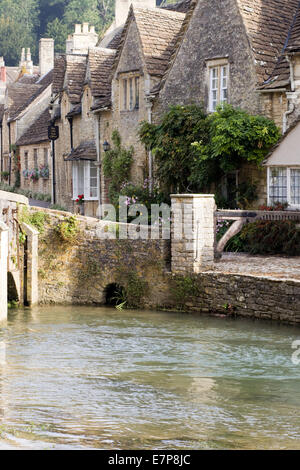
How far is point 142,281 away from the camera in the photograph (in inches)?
705

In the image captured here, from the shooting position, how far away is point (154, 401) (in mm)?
10648

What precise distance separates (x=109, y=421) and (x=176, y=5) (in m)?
23.8

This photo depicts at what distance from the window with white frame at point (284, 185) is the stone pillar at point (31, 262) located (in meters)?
6.48

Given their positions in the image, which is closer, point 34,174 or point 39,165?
point 39,165

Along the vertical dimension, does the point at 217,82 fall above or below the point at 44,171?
above

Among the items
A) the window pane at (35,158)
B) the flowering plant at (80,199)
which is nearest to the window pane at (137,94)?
the flowering plant at (80,199)

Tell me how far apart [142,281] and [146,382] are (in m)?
6.26

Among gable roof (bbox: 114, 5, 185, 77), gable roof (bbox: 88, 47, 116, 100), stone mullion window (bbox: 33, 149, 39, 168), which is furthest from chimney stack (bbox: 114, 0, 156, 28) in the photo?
stone mullion window (bbox: 33, 149, 39, 168)

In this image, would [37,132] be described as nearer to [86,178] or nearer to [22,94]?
[22,94]

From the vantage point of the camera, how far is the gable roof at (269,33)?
20906 millimetres

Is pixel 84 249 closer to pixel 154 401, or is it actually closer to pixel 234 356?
pixel 234 356

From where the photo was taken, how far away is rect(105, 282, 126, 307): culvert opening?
18469 mm

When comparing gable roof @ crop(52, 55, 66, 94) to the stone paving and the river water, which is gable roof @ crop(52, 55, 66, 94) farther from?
the river water

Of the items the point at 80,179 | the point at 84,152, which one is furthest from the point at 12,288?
the point at 80,179
